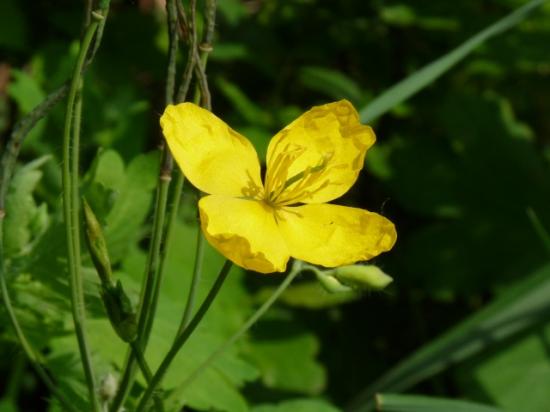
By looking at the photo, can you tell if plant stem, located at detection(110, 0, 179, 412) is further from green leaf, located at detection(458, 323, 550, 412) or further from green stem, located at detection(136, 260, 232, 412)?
green leaf, located at detection(458, 323, 550, 412)

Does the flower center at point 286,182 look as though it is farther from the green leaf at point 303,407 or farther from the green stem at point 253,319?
the green leaf at point 303,407

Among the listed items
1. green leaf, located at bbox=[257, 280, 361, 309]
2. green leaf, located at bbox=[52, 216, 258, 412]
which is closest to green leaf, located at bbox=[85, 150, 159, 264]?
green leaf, located at bbox=[52, 216, 258, 412]

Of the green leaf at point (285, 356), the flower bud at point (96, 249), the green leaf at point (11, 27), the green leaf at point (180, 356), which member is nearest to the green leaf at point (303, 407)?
the green leaf at point (180, 356)

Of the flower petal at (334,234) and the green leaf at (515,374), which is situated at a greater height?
the flower petal at (334,234)

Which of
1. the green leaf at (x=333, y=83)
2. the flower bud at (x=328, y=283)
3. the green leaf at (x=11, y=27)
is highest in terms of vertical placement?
the flower bud at (x=328, y=283)

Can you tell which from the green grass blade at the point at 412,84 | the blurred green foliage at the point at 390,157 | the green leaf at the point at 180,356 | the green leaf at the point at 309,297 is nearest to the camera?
the green leaf at the point at 180,356
